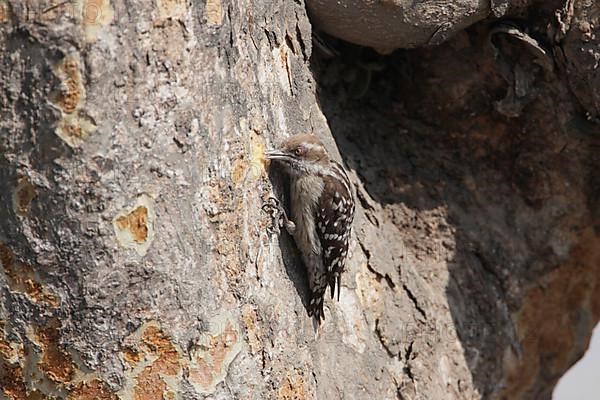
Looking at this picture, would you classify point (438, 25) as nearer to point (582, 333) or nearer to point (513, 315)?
point (513, 315)

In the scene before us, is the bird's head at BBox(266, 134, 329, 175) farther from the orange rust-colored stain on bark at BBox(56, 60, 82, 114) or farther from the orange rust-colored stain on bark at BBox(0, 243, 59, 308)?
the orange rust-colored stain on bark at BBox(0, 243, 59, 308)

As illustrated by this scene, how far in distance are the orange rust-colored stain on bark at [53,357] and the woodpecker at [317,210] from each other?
145 cm

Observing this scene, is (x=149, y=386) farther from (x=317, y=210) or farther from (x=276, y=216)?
(x=317, y=210)

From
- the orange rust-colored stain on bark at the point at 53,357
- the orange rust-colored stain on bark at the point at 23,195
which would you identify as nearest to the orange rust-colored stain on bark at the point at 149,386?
the orange rust-colored stain on bark at the point at 53,357

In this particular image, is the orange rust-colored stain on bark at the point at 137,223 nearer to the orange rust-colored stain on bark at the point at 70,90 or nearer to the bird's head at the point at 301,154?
the orange rust-colored stain on bark at the point at 70,90

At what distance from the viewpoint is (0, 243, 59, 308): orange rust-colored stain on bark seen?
→ 4918 mm

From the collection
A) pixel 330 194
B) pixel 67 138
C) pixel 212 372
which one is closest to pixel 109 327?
pixel 212 372

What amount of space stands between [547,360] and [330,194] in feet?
9.23

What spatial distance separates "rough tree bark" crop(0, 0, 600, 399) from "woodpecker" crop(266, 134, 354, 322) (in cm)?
11

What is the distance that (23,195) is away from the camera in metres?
4.84

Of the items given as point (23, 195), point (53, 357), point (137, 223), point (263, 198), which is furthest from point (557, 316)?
point (23, 195)

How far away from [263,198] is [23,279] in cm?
137

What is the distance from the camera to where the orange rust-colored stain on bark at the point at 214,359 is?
201 inches

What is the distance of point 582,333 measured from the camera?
8266 millimetres
